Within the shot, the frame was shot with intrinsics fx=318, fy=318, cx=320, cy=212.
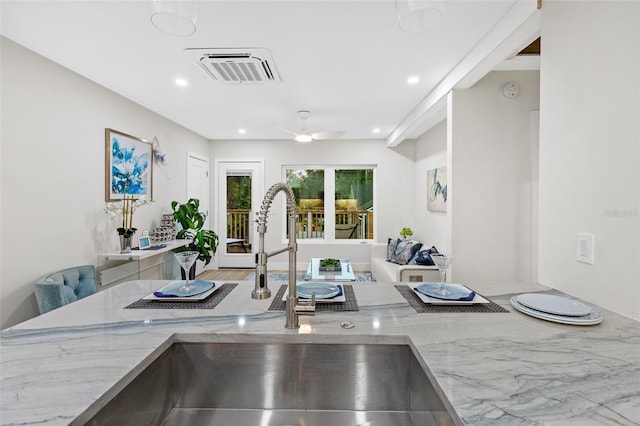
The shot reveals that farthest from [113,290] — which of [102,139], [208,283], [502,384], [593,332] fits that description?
[102,139]

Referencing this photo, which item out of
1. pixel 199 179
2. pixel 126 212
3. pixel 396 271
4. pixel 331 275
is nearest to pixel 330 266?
pixel 331 275

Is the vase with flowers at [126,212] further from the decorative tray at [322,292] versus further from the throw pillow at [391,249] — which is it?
the throw pillow at [391,249]

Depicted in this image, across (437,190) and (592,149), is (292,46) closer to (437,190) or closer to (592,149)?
(592,149)

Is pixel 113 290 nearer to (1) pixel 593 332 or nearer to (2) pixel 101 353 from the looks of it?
Result: (2) pixel 101 353

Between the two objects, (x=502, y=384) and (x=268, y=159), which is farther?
(x=268, y=159)

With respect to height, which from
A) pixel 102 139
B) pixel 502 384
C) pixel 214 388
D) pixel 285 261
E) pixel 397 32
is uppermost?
pixel 397 32

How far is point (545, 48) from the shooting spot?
1.53m

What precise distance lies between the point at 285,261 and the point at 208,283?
4664 millimetres

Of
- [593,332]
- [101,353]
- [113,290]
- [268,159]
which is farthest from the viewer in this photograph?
[268,159]

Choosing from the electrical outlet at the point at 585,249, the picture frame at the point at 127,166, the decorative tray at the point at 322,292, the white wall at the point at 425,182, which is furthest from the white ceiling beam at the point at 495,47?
the picture frame at the point at 127,166

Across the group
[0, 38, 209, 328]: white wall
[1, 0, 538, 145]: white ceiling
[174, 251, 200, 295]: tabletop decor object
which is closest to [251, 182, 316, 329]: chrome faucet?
[174, 251, 200, 295]: tabletop decor object

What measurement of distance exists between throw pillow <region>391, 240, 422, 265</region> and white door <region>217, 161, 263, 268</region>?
2.75m

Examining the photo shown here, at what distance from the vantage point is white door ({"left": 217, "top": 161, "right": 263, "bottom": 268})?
600 centimetres

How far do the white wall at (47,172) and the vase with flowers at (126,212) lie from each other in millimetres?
112
